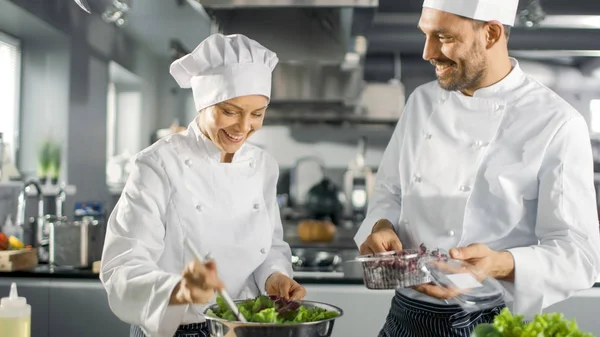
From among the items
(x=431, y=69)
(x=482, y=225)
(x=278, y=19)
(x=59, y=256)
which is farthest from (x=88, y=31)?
(x=482, y=225)

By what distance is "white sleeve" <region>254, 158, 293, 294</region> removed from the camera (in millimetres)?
1860

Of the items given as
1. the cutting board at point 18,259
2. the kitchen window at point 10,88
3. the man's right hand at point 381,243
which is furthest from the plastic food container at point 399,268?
the kitchen window at point 10,88

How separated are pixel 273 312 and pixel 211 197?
0.60m

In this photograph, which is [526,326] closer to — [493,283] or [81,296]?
[493,283]

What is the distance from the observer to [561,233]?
165 centimetres

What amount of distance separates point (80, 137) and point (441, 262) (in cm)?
436

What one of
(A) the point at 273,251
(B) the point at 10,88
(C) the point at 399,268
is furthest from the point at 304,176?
(C) the point at 399,268

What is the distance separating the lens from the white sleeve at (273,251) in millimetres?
1860

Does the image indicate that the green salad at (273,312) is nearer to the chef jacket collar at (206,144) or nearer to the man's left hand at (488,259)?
the man's left hand at (488,259)

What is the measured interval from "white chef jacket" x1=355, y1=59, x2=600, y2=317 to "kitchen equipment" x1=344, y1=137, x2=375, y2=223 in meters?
4.52

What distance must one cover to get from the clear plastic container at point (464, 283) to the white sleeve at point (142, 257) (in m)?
0.54

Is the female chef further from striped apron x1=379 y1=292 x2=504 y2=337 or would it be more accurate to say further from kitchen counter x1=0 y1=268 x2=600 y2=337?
kitchen counter x1=0 y1=268 x2=600 y2=337

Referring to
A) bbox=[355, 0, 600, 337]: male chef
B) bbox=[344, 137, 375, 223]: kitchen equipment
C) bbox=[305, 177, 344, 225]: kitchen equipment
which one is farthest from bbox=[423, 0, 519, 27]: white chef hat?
bbox=[344, 137, 375, 223]: kitchen equipment

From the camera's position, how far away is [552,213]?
1.66 meters
